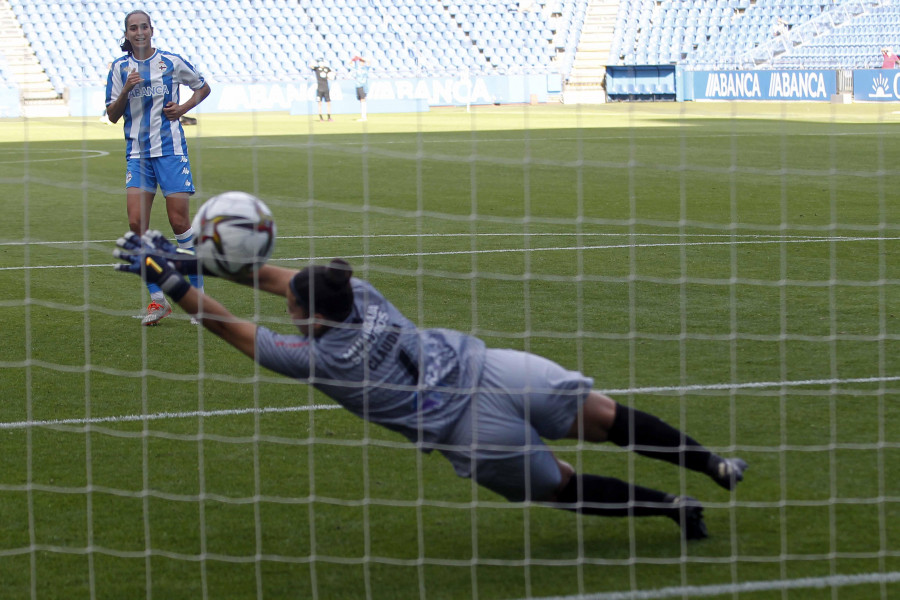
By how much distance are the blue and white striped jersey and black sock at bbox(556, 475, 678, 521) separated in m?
4.56

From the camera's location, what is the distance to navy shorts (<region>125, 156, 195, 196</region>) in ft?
24.9

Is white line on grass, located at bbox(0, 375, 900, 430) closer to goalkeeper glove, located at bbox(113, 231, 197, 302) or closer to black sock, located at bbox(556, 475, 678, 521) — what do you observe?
black sock, located at bbox(556, 475, 678, 521)

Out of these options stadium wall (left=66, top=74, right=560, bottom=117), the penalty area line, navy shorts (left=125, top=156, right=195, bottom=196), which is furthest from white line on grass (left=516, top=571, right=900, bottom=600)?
stadium wall (left=66, top=74, right=560, bottom=117)

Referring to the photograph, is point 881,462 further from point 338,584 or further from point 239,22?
point 239,22

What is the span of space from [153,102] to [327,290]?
4401 millimetres

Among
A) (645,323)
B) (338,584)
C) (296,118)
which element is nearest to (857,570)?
(338,584)

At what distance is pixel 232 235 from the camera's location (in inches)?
150

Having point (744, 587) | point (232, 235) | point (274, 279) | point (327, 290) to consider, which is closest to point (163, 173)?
point (274, 279)

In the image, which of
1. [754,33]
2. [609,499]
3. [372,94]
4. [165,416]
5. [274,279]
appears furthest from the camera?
[754,33]

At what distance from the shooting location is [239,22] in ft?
137

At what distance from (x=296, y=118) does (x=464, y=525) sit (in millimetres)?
30414

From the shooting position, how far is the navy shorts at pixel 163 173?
7594 millimetres

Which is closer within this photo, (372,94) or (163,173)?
(163,173)

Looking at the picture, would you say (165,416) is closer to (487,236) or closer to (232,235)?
(232,235)
